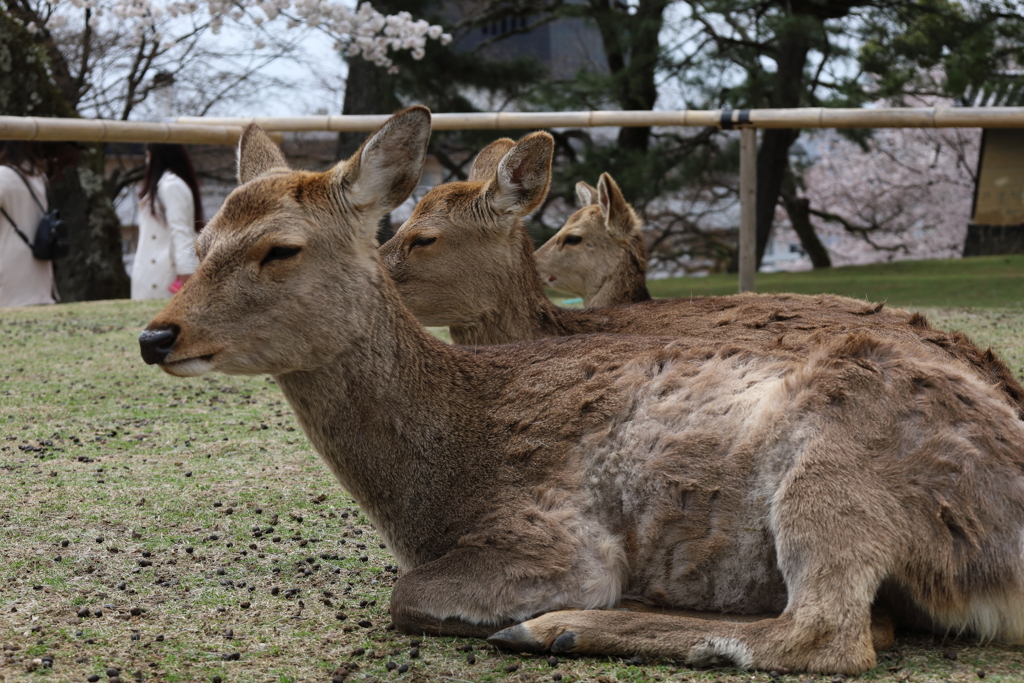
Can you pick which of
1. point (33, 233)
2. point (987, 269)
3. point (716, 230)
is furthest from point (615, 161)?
point (716, 230)

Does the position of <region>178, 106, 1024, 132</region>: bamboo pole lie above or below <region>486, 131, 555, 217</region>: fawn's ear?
above

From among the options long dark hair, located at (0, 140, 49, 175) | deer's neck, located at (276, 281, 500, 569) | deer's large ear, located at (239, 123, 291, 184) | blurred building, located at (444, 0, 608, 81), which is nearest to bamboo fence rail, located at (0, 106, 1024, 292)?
long dark hair, located at (0, 140, 49, 175)

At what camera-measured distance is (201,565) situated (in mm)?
3631

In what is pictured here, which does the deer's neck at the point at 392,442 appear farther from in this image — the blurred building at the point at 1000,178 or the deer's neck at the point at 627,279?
the blurred building at the point at 1000,178

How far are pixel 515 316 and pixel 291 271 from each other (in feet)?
7.26

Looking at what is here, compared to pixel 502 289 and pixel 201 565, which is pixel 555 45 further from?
pixel 201 565

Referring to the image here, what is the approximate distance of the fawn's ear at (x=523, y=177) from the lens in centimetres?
470

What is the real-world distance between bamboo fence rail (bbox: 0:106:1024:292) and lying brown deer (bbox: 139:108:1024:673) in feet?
20.3

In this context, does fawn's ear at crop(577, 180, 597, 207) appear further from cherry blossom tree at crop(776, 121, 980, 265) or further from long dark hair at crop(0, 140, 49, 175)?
cherry blossom tree at crop(776, 121, 980, 265)

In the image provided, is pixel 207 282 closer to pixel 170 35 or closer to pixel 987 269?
pixel 987 269

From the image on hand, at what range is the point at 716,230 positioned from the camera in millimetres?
27594

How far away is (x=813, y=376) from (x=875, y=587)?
2.05 ft

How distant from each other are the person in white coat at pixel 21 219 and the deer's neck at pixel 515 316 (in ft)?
24.1

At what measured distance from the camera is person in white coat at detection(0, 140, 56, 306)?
10.6 metres
